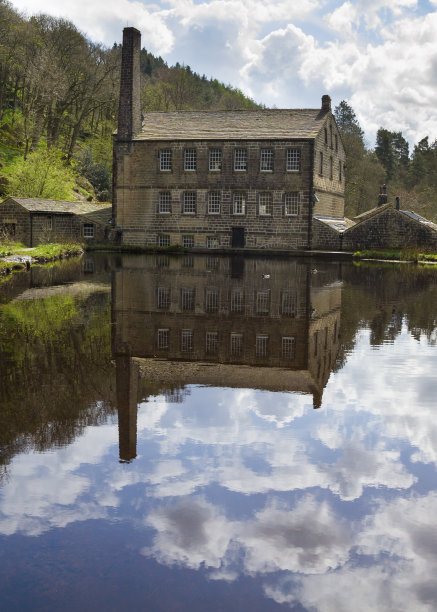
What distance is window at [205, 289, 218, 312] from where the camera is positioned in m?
17.3

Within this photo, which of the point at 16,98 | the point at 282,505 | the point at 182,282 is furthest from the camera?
the point at 16,98

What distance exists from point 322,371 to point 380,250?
37.9 m

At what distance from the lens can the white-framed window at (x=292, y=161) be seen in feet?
164

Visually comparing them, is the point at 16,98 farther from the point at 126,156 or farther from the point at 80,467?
the point at 80,467

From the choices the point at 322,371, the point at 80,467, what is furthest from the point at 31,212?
the point at 80,467

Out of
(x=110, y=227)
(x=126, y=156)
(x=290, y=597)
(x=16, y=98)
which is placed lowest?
(x=290, y=597)

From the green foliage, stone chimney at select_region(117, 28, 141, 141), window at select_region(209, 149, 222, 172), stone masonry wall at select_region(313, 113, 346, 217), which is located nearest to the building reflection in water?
window at select_region(209, 149, 222, 172)

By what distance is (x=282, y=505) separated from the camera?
5.56 m

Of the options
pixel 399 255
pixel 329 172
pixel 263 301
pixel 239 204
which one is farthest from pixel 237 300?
pixel 329 172

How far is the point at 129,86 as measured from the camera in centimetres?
5059

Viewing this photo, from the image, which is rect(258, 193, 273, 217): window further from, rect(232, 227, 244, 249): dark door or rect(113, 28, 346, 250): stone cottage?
rect(232, 227, 244, 249): dark door

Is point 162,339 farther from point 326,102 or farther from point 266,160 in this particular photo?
point 326,102

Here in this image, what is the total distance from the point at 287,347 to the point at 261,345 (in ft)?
1.63

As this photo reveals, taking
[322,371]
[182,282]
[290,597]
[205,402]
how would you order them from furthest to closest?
[182,282]
[322,371]
[205,402]
[290,597]
